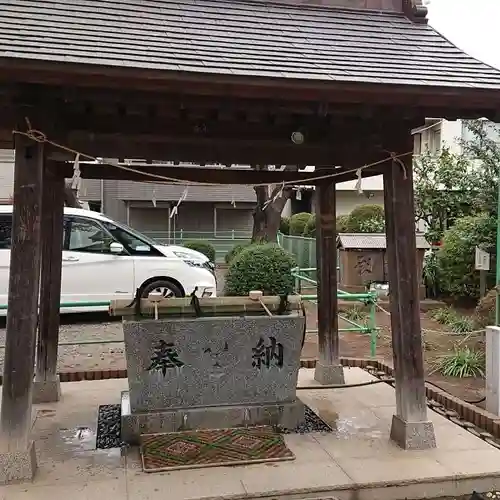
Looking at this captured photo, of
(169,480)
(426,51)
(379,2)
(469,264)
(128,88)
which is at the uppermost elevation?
(379,2)

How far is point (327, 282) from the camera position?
257 inches

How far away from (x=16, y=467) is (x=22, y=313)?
112cm

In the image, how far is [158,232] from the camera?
78.5 ft

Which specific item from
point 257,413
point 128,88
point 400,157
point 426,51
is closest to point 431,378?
point 257,413

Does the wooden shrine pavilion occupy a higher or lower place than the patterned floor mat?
higher

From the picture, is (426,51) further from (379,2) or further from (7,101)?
(7,101)

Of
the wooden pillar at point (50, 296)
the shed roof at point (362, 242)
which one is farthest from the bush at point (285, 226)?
the wooden pillar at point (50, 296)

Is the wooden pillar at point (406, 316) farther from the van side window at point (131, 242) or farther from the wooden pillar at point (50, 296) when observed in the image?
the van side window at point (131, 242)

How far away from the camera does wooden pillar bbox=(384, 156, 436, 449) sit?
15.4 ft

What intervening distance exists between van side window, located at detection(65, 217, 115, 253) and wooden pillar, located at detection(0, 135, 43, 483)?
6519 millimetres

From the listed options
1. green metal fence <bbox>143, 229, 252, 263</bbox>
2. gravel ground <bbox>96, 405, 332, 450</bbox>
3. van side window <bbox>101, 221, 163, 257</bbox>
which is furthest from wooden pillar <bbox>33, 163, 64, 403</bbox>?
green metal fence <bbox>143, 229, 252, 263</bbox>

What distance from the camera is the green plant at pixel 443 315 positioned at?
1090cm

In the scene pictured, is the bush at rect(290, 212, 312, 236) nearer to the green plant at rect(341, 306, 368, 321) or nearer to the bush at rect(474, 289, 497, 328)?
the green plant at rect(341, 306, 368, 321)

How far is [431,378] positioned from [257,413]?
3.30 metres
